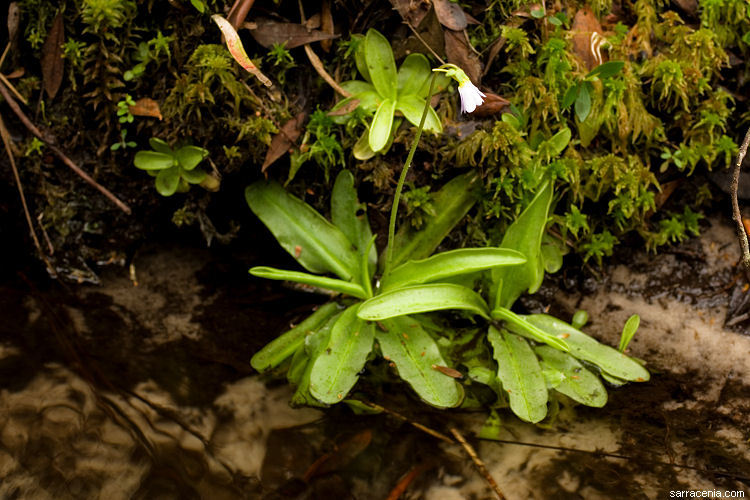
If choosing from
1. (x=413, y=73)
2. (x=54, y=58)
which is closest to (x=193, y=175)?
(x=54, y=58)

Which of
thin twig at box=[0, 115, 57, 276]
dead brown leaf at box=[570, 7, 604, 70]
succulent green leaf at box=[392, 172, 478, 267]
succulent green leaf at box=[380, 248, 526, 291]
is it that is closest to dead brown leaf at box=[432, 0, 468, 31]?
dead brown leaf at box=[570, 7, 604, 70]

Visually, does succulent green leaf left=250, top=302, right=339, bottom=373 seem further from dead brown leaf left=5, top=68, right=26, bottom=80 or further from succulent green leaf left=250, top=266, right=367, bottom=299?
dead brown leaf left=5, top=68, right=26, bottom=80

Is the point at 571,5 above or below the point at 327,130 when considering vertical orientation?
above

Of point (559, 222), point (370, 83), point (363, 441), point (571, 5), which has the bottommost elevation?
point (363, 441)

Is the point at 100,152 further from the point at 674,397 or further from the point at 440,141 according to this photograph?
the point at 674,397

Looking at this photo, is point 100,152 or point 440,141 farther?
point 100,152

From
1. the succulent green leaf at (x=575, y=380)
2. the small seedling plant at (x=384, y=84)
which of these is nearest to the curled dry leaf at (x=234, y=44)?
the small seedling plant at (x=384, y=84)

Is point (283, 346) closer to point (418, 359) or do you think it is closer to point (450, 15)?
point (418, 359)

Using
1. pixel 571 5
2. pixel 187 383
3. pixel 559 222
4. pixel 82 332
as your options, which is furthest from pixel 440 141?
pixel 82 332
